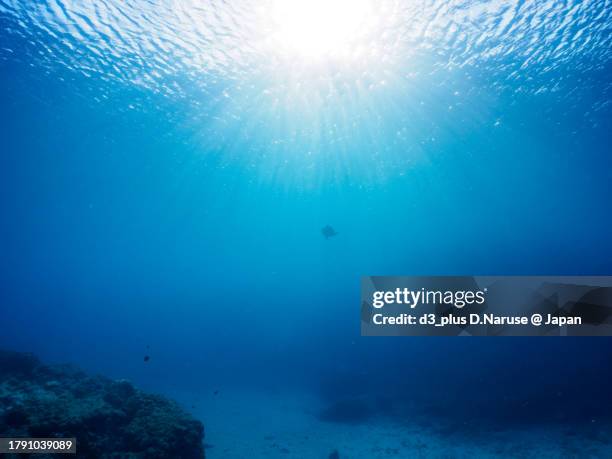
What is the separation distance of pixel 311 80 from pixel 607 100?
16056 millimetres

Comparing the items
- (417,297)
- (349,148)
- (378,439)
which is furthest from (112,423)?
(349,148)

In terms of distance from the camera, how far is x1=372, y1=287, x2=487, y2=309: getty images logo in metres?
8.98

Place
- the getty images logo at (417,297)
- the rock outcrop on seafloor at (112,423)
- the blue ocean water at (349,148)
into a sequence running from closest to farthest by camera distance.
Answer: the rock outcrop on seafloor at (112,423), the getty images logo at (417,297), the blue ocean water at (349,148)

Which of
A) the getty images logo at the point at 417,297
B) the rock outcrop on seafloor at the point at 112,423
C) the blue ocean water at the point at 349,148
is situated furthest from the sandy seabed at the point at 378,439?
the getty images logo at the point at 417,297

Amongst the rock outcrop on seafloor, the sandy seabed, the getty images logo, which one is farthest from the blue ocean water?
the getty images logo

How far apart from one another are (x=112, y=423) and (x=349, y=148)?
840 inches

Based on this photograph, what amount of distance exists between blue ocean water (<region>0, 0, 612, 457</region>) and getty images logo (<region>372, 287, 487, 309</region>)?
27.7 feet

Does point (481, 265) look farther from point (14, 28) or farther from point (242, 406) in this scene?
point (14, 28)

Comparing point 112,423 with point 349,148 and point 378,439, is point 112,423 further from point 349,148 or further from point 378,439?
point 349,148

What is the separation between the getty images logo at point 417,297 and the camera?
29.5 feet

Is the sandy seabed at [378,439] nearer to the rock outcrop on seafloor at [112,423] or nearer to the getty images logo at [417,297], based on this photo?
the rock outcrop on seafloor at [112,423]

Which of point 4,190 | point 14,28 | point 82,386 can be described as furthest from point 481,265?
point 4,190

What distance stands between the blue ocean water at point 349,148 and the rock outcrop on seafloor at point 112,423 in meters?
3.47

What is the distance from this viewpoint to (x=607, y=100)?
17.4m
